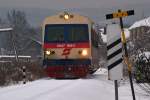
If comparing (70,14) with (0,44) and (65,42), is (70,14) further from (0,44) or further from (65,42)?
(0,44)

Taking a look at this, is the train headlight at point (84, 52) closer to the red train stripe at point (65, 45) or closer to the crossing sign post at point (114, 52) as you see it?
the red train stripe at point (65, 45)

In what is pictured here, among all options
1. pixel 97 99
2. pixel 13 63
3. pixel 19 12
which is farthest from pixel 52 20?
pixel 19 12

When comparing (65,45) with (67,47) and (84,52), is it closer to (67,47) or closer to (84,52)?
(67,47)

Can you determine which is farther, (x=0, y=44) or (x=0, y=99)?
(x=0, y=44)

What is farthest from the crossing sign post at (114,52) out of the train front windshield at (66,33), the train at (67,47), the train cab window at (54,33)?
the train cab window at (54,33)

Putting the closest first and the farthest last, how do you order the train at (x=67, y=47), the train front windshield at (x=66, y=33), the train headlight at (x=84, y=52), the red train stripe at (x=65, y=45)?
the train at (x=67, y=47) < the train headlight at (x=84, y=52) < the red train stripe at (x=65, y=45) < the train front windshield at (x=66, y=33)

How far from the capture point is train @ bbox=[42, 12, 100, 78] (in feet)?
87.5

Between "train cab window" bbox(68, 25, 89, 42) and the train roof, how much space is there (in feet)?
1.15

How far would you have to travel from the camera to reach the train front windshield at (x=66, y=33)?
27141mm

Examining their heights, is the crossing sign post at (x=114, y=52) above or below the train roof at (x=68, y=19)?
below

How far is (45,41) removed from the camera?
27141 millimetres

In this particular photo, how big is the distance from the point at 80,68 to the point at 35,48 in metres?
68.4

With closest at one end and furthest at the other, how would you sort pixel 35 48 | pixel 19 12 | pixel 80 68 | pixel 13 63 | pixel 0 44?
pixel 80 68
pixel 13 63
pixel 35 48
pixel 0 44
pixel 19 12

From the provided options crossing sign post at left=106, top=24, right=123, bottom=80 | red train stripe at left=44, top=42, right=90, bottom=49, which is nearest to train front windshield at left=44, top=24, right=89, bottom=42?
red train stripe at left=44, top=42, right=90, bottom=49
